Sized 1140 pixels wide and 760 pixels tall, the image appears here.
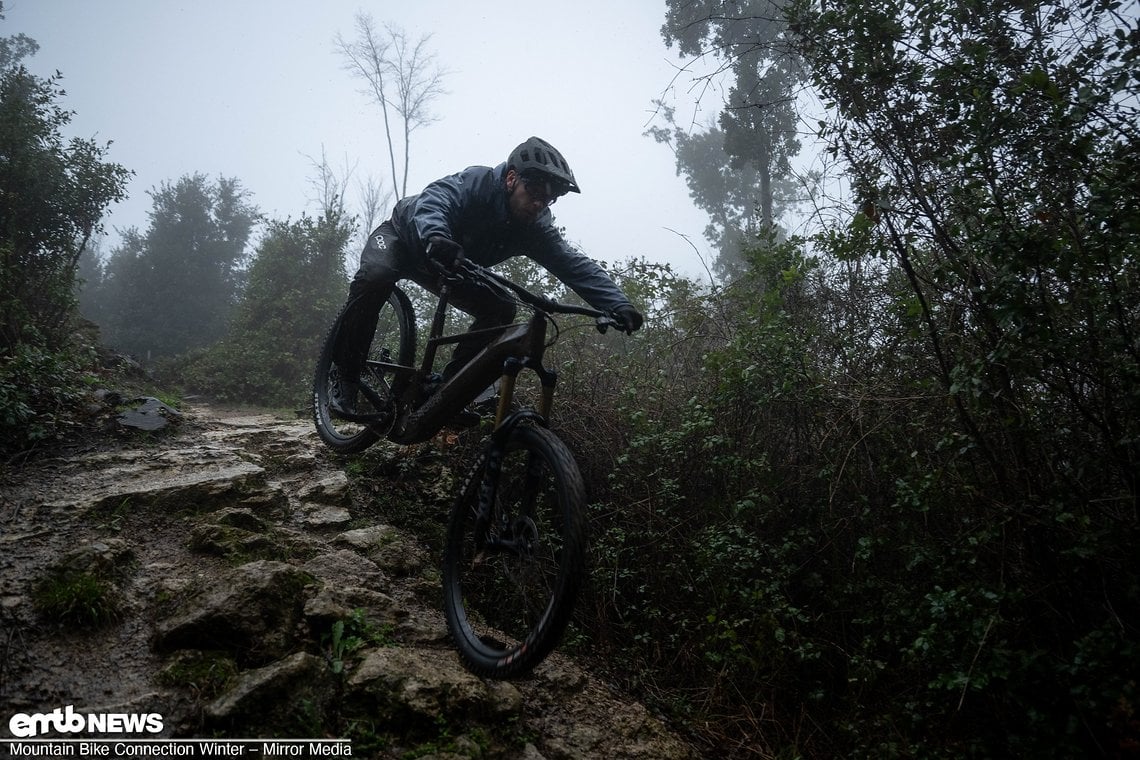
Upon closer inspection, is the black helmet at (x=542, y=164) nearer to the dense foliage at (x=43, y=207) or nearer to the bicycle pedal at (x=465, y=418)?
the bicycle pedal at (x=465, y=418)

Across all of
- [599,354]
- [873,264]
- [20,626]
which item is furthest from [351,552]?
[873,264]

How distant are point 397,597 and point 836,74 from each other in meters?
3.58

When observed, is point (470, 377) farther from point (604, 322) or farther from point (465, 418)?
point (604, 322)

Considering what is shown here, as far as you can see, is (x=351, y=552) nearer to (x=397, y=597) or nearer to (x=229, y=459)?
(x=397, y=597)

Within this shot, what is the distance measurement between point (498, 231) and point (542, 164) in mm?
560

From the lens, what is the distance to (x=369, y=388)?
4.11 m

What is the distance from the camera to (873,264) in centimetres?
374

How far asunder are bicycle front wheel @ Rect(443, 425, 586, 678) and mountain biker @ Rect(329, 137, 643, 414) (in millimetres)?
875

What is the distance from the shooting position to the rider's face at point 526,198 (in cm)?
329

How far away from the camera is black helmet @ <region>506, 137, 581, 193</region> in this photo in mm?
3172

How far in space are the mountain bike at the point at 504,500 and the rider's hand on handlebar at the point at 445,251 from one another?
5 centimetres

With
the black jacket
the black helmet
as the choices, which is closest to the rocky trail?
the black jacket
